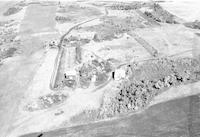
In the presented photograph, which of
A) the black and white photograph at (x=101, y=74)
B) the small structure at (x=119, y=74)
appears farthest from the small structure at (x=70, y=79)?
the small structure at (x=119, y=74)

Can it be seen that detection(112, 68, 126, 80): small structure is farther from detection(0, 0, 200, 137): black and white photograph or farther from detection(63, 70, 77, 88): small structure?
detection(63, 70, 77, 88): small structure

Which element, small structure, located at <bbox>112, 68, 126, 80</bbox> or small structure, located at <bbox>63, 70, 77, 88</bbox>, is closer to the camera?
small structure, located at <bbox>63, 70, 77, 88</bbox>

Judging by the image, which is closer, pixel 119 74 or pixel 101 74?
pixel 119 74

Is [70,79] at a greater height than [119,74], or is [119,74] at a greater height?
[119,74]

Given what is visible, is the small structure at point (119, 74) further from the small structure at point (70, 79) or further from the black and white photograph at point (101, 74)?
the small structure at point (70, 79)

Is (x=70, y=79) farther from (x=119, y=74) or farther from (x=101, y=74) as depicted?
(x=119, y=74)

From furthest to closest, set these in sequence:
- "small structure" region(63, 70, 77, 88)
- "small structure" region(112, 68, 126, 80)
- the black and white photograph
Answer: "small structure" region(112, 68, 126, 80)
"small structure" region(63, 70, 77, 88)
the black and white photograph

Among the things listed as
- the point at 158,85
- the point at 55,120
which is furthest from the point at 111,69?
the point at 55,120

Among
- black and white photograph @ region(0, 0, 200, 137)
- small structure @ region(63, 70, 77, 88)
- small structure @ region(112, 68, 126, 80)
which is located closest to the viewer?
black and white photograph @ region(0, 0, 200, 137)

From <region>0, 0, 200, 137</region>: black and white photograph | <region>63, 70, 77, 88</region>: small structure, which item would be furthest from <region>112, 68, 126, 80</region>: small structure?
<region>63, 70, 77, 88</region>: small structure

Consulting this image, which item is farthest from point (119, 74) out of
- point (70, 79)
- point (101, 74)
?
point (70, 79)

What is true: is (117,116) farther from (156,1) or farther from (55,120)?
(156,1)
